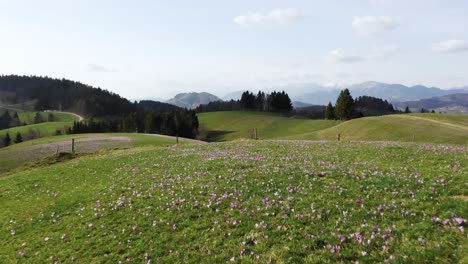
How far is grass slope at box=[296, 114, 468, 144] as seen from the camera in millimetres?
56469

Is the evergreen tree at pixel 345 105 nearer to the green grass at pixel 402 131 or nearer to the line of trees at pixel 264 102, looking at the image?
the green grass at pixel 402 131

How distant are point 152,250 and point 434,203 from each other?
37.6ft

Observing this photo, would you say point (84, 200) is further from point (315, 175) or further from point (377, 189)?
point (377, 189)

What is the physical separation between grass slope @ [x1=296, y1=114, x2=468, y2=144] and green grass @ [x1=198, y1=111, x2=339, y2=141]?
28.2 meters

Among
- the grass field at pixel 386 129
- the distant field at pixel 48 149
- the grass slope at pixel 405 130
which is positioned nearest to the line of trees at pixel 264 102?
the grass field at pixel 386 129

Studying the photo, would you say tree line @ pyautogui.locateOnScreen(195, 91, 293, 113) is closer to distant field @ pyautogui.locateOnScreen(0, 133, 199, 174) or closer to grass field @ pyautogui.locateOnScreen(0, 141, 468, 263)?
distant field @ pyautogui.locateOnScreen(0, 133, 199, 174)

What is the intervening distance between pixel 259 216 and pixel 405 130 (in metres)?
66.2

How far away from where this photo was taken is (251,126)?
13925 centimetres

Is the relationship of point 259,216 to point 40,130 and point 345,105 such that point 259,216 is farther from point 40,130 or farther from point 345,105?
point 40,130

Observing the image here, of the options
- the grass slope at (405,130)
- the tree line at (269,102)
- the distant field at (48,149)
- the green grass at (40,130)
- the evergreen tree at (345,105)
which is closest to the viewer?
the distant field at (48,149)

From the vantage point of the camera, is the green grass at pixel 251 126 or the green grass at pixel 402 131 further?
the green grass at pixel 251 126

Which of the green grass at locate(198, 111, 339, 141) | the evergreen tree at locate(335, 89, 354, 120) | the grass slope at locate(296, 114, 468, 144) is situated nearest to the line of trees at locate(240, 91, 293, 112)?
the green grass at locate(198, 111, 339, 141)

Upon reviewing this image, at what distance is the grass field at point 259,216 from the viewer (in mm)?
8875

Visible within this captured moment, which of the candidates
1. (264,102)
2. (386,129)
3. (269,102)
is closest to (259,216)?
(386,129)
